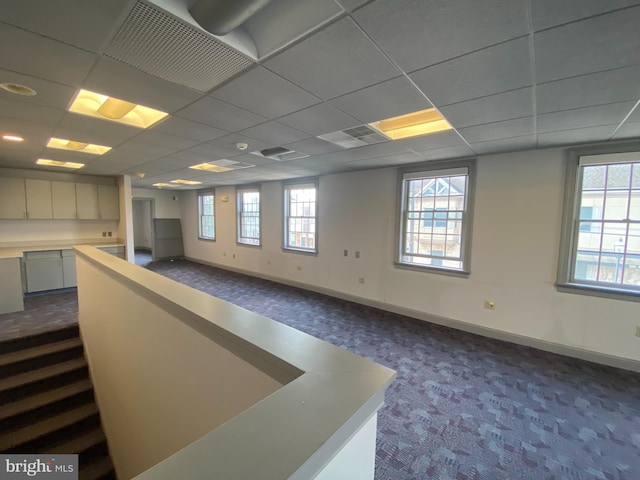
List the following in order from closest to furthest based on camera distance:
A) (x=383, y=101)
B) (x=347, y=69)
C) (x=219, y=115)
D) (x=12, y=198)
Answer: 1. (x=347, y=69)
2. (x=383, y=101)
3. (x=219, y=115)
4. (x=12, y=198)

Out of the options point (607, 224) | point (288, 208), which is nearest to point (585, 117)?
point (607, 224)

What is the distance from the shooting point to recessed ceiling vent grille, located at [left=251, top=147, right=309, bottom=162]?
374cm

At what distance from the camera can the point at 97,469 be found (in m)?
2.78

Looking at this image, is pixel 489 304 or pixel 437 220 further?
pixel 437 220

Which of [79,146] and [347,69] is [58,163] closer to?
[79,146]

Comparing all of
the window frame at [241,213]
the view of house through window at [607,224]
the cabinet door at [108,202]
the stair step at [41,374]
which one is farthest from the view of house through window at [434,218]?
the cabinet door at [108,202]

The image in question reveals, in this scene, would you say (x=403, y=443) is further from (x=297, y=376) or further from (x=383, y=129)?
(x=383, y=129)

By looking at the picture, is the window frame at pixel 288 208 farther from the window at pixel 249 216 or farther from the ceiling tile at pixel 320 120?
the ceiling tile at pixel 320 120

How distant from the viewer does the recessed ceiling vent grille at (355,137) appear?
2.82 metres

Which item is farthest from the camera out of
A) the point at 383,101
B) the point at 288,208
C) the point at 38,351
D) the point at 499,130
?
the point at 288,208

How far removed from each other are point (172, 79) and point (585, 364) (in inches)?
189

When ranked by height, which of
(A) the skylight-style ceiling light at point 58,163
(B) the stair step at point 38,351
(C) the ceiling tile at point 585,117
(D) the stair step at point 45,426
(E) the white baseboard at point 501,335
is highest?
(C) the ceiling tile at point 585,117

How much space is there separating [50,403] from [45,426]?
0.24m

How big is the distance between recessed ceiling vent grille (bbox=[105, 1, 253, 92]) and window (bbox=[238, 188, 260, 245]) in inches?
208
